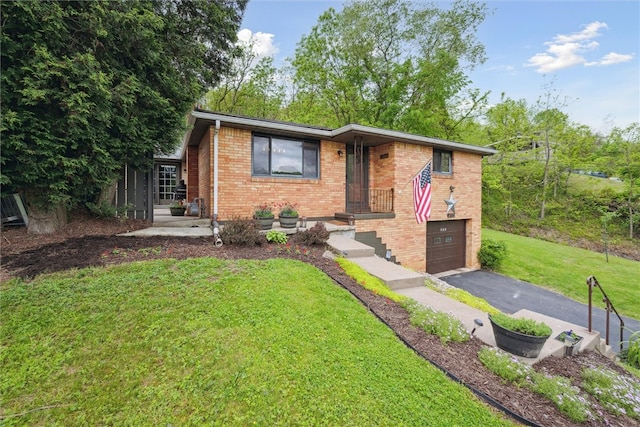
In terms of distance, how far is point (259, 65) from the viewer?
61.8 feet

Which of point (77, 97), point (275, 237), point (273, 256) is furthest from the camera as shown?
point (275, 237)

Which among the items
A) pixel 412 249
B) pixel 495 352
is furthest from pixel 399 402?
pixel 412 249

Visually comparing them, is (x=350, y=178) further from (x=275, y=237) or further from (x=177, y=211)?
(x=177, y=211)

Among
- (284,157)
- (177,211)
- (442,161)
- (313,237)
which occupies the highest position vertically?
(442,161)

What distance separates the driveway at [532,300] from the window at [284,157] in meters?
6.42

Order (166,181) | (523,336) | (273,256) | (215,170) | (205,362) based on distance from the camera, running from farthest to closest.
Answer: (166,181), (215,170), (273,256), (523,336), (205,362)

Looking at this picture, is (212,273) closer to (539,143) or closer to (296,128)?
(296,128)

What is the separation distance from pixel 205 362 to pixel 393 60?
62.0ft

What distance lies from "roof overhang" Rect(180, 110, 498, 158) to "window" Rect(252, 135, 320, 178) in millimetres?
255

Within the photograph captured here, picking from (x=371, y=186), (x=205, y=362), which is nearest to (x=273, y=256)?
(x=205, y=362)

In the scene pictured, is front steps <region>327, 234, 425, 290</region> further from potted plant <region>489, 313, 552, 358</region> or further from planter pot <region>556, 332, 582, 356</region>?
planter pot <region>556, 332, 582, 356</region>

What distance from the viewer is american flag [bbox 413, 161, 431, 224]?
8.48 m

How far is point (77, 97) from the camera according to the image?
175 inches

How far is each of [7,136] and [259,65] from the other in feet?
56.7
